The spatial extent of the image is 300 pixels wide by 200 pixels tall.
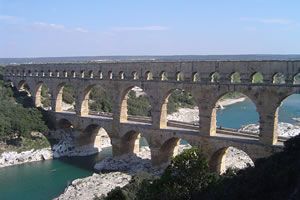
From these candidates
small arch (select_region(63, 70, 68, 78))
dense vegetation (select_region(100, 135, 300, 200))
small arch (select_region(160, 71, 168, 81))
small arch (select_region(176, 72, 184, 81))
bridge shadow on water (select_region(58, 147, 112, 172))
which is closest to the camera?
dense vegetation (select_region(100, 135, 300, 200))

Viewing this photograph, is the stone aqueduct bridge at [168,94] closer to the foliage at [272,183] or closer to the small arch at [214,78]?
the small arch at [214,78]

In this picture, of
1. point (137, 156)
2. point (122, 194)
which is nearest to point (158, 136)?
point (137, 156)

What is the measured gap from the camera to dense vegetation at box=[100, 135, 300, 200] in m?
10.5

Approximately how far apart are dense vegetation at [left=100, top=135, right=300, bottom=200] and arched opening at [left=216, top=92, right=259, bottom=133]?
73.6 ft

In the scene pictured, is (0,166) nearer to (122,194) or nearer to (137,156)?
(137,156)

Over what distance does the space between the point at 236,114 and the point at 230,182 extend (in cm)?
4057

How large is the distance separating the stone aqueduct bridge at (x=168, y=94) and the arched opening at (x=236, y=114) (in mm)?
10044

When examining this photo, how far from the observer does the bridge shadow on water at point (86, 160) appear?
100 ft

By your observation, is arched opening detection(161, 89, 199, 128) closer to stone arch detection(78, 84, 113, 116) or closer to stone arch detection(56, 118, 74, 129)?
stone arch detection(78, 84, 113, 116)

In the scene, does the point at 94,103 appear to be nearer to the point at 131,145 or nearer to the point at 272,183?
the point at 131,145

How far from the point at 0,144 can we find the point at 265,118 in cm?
1920

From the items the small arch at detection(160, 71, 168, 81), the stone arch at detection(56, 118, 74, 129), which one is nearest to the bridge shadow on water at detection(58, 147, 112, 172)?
the stone arch at detection(56, 118, 74, 129)

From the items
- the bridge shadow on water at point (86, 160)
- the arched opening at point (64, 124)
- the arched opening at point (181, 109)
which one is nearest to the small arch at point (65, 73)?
the arched opening at point (64, 124)

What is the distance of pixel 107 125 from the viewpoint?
31.0 meters
